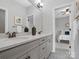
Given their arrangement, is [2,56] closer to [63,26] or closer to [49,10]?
[49,10]

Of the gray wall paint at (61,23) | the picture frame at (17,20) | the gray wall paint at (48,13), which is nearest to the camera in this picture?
→ the picture frame at (17,20)

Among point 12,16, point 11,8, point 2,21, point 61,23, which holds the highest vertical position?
point 61,23

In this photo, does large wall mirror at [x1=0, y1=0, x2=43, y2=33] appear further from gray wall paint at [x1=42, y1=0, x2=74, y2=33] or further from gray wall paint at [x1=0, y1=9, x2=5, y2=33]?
gray wall paint at [x1=42, y1=0, x2=74, y2=33]

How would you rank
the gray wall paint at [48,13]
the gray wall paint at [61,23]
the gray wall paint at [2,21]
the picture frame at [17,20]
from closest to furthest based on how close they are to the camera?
1. the gray wall paint at [2,21]
2. the picture frame at [17,20]
3. the gray wall paint at [48,13]
4. the gray wall paint at [61,23]

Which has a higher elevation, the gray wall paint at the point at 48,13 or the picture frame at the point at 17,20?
the gray wall paint at the point at 48,13

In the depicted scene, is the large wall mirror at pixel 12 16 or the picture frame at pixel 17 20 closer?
the large wall mirror at pixel 12 16

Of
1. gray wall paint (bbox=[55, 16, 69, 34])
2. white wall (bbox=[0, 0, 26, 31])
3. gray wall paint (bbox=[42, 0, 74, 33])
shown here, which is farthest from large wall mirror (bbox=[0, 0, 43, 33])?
gray wall paint (bbox=[55, 16, 69, 34])

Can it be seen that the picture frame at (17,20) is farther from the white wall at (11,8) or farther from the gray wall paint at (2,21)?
the gray wall paint at (2,21)

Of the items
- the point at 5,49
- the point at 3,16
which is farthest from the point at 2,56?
the point at 3,16

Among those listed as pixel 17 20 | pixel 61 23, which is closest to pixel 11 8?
pixel 17 20

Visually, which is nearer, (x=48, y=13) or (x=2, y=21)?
(x=2, y=21)

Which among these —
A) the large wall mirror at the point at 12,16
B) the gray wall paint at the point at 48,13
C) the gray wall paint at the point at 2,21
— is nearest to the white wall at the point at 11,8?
the large wall mirror at the point at 12,16

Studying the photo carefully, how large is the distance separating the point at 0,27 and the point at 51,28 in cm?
267

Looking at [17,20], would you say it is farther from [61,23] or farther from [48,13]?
[61,23]
